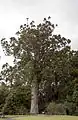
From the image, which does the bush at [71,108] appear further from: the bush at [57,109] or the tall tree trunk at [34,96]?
the tall tree trunk at [34,96]

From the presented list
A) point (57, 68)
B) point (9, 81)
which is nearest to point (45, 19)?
point (57, 68)

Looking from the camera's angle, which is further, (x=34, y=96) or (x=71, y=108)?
(x=34, y=96)

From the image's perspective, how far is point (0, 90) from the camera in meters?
37.2

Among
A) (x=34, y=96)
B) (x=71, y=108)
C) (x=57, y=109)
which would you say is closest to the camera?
(x=57, y=109)

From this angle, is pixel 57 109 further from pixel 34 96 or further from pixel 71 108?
pixel 34 96

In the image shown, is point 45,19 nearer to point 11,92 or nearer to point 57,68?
point 57,68

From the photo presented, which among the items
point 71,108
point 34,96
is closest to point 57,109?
point 71,108

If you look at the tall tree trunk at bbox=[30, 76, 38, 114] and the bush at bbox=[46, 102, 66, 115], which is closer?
the bush at bbox=[46, 102, 66, 115]

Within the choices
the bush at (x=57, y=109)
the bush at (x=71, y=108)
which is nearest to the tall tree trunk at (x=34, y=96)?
the bush at (x=57, y=109)

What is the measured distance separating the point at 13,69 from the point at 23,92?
11.5 feet

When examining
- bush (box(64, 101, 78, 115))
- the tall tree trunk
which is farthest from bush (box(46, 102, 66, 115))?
the tall tree trunk

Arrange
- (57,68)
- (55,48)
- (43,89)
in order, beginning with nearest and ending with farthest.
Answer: (57,68) < (55,48) < (43,89)

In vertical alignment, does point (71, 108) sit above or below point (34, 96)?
below

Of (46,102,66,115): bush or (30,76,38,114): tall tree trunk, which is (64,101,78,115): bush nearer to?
(46,102,66,115): bush
